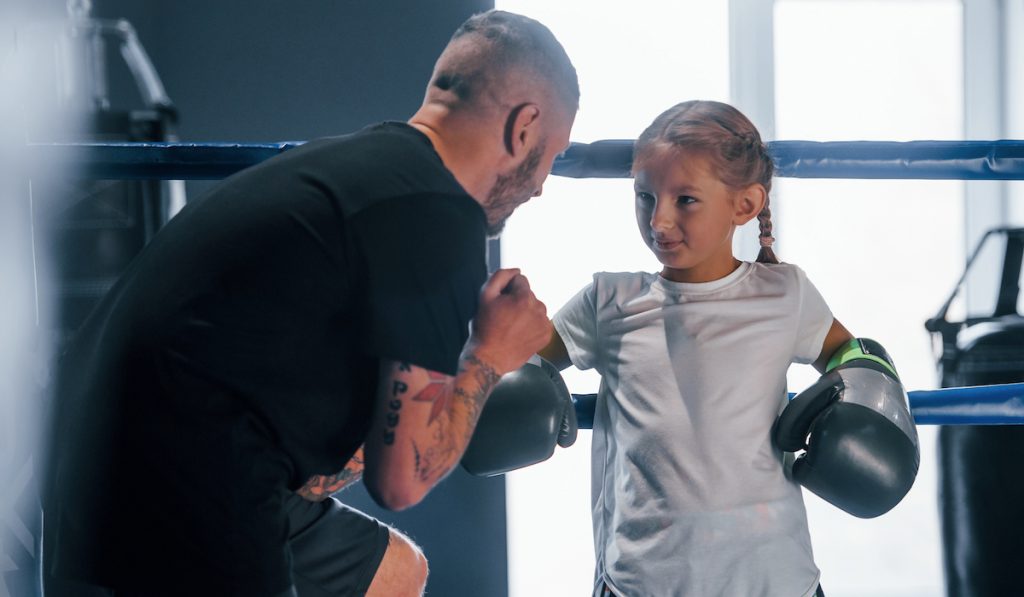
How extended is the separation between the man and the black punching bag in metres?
1.76

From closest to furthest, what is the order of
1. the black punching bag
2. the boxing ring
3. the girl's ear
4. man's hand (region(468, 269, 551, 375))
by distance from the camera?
1. man's hand (region(468, 269, 551, 375))
2. the girl's ear
3. the boxing ring
4. the black punching bag

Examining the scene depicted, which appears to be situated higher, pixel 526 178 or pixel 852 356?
pixel 526 178

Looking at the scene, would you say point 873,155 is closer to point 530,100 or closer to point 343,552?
point 530,100

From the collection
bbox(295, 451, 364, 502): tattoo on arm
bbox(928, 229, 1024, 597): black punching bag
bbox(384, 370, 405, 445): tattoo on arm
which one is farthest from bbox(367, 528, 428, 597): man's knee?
bbox(928, 229, 1024, 597): black punching bag

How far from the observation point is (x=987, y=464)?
217 cm

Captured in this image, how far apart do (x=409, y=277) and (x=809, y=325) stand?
0.63 meters

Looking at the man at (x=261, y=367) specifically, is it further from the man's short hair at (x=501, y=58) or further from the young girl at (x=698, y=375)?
the young girl at (x=698, y=375)

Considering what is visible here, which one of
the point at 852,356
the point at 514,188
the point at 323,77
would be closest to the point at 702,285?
the point at 852,356

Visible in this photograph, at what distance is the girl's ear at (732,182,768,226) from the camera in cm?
116

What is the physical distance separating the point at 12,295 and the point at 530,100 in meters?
1.14

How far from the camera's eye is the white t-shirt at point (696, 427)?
3.51 feet

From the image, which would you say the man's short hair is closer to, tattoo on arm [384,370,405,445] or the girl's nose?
the girl's nose

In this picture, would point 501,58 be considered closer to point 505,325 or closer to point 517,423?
point 505,325

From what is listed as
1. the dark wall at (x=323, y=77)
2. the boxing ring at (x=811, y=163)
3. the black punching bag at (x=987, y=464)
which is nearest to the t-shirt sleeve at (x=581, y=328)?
the boxing ring at (x=811, y=163)
